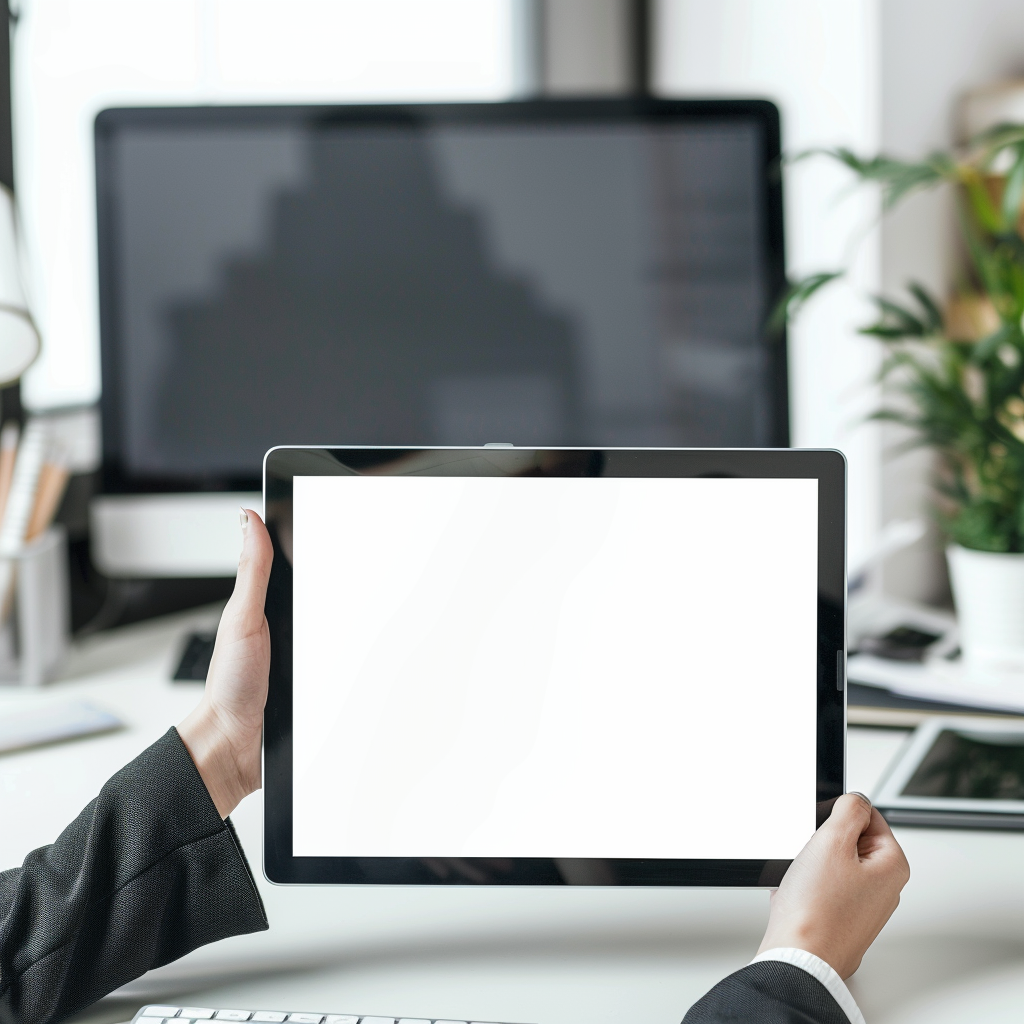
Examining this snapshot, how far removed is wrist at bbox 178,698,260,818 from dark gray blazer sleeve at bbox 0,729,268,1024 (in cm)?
1

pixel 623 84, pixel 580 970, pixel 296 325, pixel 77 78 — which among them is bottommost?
pixel 580 970

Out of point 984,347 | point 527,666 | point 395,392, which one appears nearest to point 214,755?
point 527,666

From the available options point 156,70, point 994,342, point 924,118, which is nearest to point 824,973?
point 994,342

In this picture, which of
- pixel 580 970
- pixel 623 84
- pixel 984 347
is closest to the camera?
pixel 580 970

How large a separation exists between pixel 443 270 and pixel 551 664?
0.53 meters

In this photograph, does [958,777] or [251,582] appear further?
[958,777]

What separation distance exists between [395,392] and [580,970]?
0.59 m

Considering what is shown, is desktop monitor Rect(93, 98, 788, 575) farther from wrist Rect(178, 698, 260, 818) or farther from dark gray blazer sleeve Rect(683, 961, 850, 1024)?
dark gray blazer sleeve Rect(683, 961, 850, 1024)

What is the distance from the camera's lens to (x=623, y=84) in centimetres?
201

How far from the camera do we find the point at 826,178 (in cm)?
169

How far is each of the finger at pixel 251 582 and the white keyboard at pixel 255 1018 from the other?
179 millimetres

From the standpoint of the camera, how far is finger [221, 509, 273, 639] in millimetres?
572

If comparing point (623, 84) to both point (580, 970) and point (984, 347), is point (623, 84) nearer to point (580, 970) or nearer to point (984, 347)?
→ point (984, 347)

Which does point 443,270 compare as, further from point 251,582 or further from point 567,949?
point 567,949
